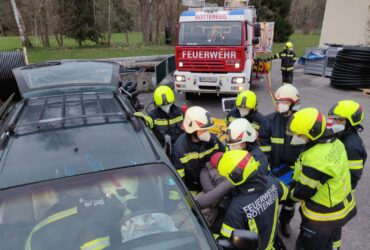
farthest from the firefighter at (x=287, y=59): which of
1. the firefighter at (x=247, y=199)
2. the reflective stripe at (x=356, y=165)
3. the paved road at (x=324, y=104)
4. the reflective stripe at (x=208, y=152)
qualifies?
the firefighter at (x=247, y=199)

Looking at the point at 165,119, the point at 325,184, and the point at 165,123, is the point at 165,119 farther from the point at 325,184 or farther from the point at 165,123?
the point at 325,184

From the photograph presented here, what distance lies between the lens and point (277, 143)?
3.52 meters

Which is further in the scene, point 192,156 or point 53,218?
point 192,156

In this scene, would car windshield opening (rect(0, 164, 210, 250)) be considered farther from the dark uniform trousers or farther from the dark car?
the dark uniform trousers

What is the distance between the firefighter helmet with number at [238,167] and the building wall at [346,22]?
16.7 meters

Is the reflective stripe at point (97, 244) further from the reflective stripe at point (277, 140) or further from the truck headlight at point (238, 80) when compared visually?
the truck headlight at point (238, 80)

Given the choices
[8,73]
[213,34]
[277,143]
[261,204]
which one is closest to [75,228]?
[261,204]

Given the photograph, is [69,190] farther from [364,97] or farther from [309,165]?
[364,97]

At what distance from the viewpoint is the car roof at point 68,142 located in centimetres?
212

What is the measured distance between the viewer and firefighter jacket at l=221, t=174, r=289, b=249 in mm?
2209

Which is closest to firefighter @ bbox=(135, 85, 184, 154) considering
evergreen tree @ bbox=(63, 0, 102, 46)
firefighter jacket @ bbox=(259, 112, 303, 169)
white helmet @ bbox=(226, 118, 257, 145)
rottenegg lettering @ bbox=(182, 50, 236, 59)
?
firefighter jacket @ bbox=(259, 112, 303, 169)

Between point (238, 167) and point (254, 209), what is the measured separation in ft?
1.07

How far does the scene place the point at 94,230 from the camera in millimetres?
1875

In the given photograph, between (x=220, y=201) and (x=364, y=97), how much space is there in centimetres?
967
